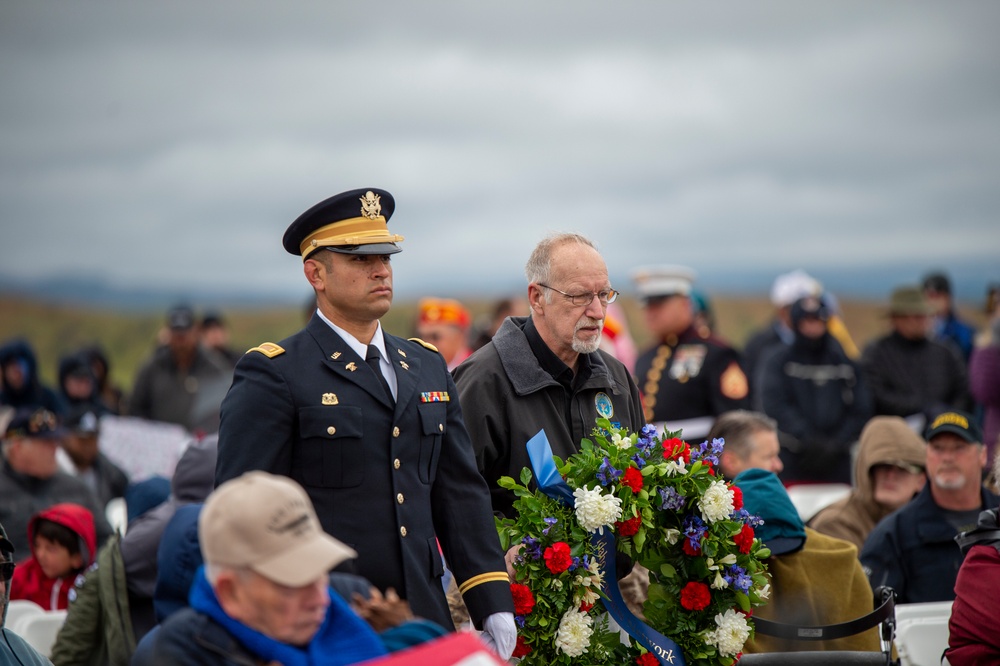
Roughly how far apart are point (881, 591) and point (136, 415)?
8.74 m

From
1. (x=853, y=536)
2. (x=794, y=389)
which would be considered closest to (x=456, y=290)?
(x=794, y=389)

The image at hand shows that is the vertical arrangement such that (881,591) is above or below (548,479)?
below

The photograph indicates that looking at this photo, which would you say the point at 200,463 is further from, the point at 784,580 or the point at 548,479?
the point at 784,580

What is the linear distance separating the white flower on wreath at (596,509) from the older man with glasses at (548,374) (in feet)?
1.67

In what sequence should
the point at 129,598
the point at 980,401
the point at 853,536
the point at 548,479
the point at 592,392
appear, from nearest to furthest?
the point at 548,479
the point at 592,392
the point at 129,598
the point at 853,536
the point at 980,401

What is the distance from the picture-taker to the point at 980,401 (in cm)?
941

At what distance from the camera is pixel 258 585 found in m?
2.81

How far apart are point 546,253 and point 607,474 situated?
1061 millimetres

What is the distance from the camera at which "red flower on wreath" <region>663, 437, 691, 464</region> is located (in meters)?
4.57

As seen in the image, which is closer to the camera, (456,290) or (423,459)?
(423,459)

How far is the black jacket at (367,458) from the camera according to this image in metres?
3.95

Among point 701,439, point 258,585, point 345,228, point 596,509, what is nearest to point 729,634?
point 596,509

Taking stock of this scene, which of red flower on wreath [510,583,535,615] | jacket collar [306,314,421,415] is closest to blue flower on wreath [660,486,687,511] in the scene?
red flower on wreath [510,583,535,615]

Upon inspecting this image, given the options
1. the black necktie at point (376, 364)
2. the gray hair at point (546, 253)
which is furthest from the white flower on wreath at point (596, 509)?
the gray hair at point (546, 253)
